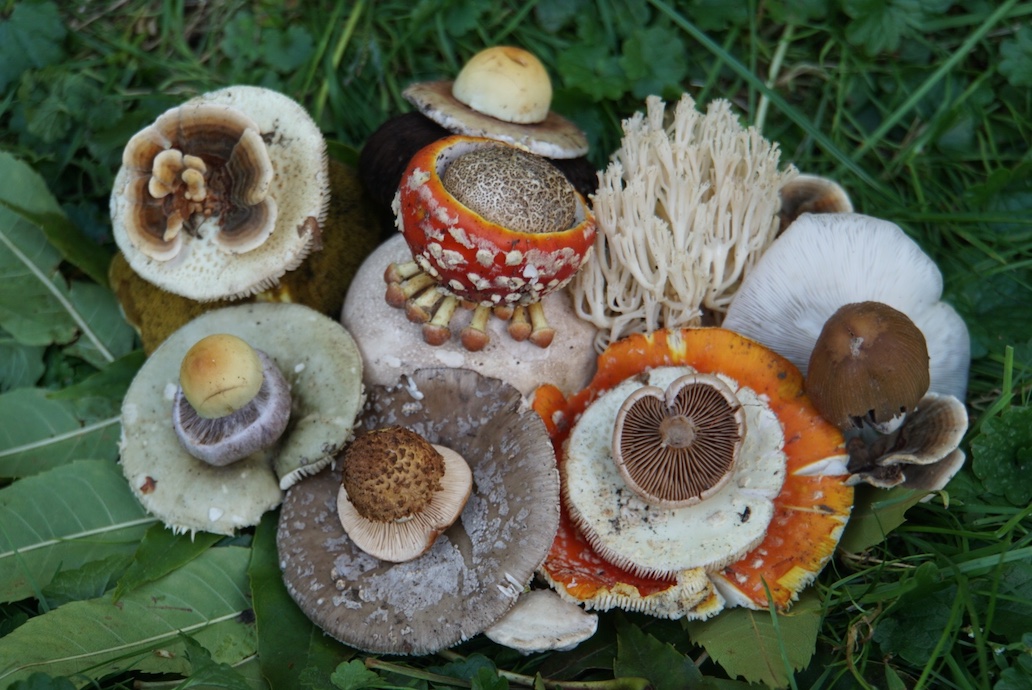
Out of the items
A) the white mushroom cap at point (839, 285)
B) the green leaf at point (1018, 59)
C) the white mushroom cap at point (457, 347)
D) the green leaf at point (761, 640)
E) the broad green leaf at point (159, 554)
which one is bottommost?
the broad green leaf at point (159, 554)

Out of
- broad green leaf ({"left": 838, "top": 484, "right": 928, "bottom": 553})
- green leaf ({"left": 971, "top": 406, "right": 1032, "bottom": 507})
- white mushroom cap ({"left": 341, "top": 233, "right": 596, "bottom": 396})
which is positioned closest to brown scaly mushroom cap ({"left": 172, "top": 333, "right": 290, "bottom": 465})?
white mushroom cap ({"left": 341, "top": 233, "right": 596, "bottom": 396})

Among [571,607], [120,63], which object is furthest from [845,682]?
[120,63]

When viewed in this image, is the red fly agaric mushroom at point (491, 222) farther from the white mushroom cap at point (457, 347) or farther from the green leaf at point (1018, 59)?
the green leaf at point (1018, 59)

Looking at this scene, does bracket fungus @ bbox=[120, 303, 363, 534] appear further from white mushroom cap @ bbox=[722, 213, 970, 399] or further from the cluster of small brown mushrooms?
white mushroom cap @ bbox=[722, 213, 970, 399]

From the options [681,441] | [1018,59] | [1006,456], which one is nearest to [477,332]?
[681,441]

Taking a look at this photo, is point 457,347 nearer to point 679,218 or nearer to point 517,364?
point 517,364

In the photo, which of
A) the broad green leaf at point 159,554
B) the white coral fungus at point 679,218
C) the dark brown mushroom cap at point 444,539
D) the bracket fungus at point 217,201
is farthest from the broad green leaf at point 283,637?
the white coral fungus at point 679,218
